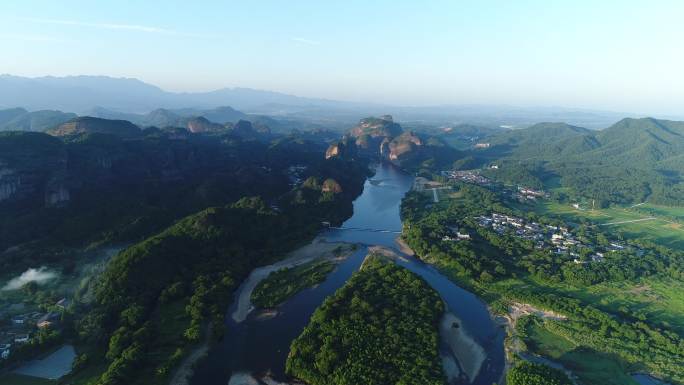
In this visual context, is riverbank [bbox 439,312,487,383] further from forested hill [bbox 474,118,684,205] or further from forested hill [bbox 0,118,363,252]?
forested hill [bbox 474,118,684,205]

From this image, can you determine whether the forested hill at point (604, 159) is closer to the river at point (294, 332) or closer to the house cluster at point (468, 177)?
the house cluster at point (468, 177)

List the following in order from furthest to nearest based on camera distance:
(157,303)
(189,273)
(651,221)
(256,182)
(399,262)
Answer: (256,182)
(651,221)
(399,262)
(189,273)
(157,303)

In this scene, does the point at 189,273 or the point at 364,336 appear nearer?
the point at 364,336

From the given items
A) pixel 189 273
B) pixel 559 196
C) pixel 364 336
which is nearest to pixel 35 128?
pixel 189 273

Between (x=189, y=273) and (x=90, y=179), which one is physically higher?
(x=90, y=179)

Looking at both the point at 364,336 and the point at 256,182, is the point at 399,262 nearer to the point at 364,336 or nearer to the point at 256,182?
the point at 364,336
